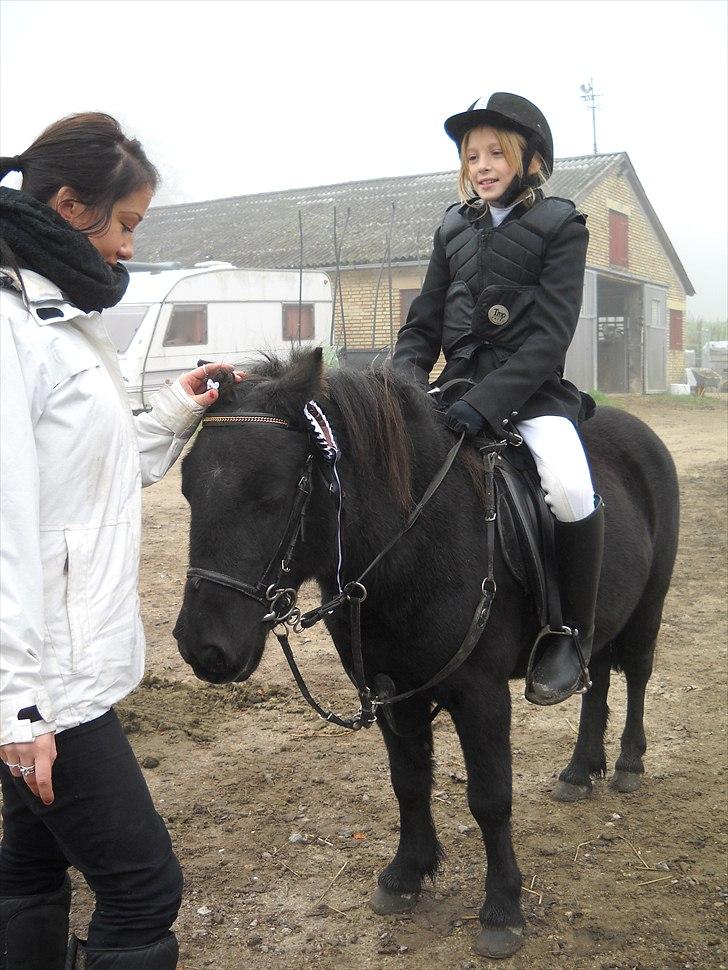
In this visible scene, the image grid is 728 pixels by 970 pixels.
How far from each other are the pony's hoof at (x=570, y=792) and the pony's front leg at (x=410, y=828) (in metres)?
0.94

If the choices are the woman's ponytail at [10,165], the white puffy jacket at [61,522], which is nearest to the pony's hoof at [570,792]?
the white puffy jacket at [61,522]

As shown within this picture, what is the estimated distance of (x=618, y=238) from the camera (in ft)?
88.7

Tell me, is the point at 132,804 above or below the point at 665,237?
below

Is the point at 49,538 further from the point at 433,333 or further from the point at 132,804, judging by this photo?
the point at 433,333

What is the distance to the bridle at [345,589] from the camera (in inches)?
91.4

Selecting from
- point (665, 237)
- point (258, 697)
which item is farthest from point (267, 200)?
point (258, 697)

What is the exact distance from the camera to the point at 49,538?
1.84 metres

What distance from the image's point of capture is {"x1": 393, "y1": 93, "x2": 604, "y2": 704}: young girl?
3010mm

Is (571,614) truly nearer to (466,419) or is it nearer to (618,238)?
(466,419)

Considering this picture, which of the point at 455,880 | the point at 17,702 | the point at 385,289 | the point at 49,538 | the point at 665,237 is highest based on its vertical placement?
the point at 665,237

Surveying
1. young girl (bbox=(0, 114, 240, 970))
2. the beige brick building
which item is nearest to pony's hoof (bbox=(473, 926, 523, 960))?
young girl (bbox=(0, 114, 240, 970))

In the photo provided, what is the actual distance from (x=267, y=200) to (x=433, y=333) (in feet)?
91.9

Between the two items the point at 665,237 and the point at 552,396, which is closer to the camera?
the point at 552,396

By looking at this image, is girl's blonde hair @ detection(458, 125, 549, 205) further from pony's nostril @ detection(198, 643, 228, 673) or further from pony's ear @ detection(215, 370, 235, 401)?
pony's nostril @ detection(198, 643, 228, 673)
